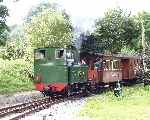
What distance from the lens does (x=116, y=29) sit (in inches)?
2205

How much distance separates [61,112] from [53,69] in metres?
6.57

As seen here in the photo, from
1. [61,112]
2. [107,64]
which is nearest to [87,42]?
[107,64]

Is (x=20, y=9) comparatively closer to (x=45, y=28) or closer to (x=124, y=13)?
(x=124, y=13)

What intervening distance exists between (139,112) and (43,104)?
6.10 meters

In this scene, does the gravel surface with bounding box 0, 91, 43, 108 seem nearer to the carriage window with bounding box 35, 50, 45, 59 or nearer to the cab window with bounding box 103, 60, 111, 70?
the carriage window with bounding box 35, 50, 45, 59

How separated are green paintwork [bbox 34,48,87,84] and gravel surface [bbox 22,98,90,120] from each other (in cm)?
248

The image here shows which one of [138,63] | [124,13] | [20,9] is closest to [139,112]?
[138,63]

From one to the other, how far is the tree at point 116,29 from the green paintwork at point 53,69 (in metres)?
24.4

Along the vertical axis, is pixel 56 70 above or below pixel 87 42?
below

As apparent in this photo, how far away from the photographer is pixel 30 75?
121 ft

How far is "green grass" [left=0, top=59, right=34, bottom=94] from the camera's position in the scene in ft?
106

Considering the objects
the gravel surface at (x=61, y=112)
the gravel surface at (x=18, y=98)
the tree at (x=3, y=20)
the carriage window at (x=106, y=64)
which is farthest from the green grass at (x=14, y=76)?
the gravel surface at (x=61, y=112)

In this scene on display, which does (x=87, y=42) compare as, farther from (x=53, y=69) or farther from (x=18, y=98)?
(x=18, y=98)

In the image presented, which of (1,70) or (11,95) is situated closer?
(11,95)
